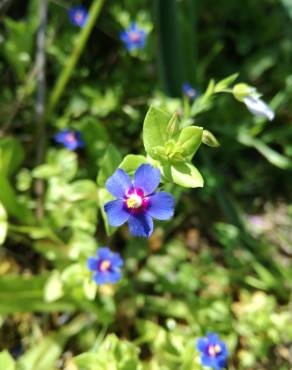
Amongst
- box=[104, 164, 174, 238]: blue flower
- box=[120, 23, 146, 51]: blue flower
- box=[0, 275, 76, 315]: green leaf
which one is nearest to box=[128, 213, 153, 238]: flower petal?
box=[104, 164, 174, 238]: blue flower

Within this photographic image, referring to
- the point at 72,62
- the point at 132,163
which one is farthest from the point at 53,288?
the point at 72,62

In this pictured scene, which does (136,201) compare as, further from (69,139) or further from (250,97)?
(69,139)

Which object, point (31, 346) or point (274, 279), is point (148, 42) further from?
point (31, 346)

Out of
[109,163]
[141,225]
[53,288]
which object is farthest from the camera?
[53,288]

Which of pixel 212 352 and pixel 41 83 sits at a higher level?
pixel 41 83

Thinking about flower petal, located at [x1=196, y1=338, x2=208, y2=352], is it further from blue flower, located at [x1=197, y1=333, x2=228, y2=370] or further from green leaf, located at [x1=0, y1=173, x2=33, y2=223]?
green leaf, located at [x1=0, y1=173, x2=33, y2=223]

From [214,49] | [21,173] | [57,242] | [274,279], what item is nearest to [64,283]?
[57,242]

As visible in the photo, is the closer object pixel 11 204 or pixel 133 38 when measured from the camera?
pixel 11 204
